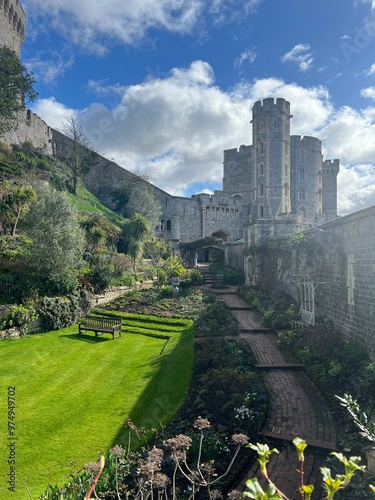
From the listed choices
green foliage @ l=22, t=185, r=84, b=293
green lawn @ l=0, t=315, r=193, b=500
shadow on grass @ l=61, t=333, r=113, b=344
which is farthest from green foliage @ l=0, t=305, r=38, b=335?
green foliage @ l=22, t=185, r=84, b=293

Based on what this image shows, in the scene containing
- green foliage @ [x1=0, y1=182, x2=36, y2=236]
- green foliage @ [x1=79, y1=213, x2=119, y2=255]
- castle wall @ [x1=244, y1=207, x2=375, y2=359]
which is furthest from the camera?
green foliage @ [x1=79, y1=213, x2=119, y2=255]

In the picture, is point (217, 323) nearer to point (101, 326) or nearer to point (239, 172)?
point (101, 326)

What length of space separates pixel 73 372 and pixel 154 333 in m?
4.77

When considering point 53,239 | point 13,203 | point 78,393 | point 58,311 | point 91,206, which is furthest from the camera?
point 91,206

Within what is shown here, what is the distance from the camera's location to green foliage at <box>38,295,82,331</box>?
14067mm

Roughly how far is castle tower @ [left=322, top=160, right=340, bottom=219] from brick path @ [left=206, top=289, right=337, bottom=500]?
46.3 metres

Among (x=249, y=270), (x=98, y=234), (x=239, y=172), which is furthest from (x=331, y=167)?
(x=98, y=234)

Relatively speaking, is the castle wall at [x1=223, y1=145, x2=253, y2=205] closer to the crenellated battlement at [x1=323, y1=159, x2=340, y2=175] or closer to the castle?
the castle

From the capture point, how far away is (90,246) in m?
21.8

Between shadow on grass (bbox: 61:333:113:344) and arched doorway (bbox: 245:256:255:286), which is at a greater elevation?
arched doorway (bbox: 245:256:255:286)

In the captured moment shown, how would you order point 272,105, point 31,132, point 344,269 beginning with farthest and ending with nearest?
point 272,105 < point 31,132 < point 344,269

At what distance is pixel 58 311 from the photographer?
14.5 meters

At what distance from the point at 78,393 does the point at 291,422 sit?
5.34 m

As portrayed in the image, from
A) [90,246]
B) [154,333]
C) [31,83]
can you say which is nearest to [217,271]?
[90,246]
